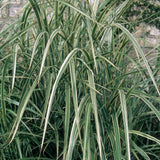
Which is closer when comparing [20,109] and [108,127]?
[20,109]

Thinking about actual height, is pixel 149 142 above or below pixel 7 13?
below

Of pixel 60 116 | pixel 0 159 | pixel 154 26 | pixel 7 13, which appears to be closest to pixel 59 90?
pixel 60 116

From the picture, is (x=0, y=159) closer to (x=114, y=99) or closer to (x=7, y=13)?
(x=114, y=99)

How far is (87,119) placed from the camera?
42.7 inches

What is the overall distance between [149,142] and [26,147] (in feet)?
2.04

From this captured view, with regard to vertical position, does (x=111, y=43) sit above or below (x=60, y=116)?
above

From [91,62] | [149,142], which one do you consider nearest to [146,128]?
[149,142]

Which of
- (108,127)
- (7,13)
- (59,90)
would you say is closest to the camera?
(108,127)

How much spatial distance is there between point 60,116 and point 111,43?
47 centimetres

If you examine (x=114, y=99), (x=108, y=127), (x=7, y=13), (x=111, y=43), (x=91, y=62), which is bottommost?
(x=108, y=127)

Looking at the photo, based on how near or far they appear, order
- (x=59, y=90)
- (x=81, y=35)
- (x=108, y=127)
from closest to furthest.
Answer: (x=108, y=127) → (x=59, y=90) → (x=81, y=35)

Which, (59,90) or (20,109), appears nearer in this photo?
(20,109)

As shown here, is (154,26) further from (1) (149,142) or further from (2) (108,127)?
(2) (108,127)

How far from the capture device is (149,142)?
5.04 feet
